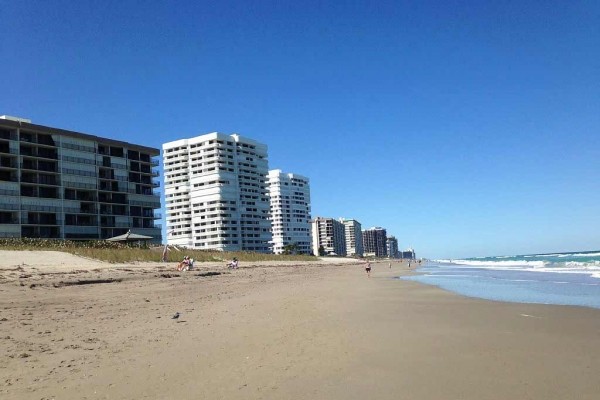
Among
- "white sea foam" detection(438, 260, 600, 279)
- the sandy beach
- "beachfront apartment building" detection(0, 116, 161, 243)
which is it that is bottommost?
"white sea foam" detection(438, 260, 600, 279)

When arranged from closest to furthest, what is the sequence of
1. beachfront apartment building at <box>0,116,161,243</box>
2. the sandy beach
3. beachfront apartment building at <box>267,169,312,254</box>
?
the sandy beach < beachfront apartment building at <box>0,116,161,243</box> < beachfront apartment building at <box>267,169,312,254</box>

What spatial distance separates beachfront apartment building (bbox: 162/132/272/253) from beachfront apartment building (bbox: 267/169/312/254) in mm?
31903

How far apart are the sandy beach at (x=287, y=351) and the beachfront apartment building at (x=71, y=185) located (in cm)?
5939

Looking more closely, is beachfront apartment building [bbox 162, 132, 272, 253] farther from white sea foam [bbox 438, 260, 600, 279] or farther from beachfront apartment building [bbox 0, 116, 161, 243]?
white sea foam [bbox 438, 260, 600, 279]

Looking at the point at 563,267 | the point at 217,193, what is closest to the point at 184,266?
the point at 563,267

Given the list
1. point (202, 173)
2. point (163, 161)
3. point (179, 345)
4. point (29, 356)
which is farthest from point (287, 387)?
point (163, 161)

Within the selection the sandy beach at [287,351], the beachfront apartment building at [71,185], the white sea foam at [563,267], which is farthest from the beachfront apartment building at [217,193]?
the sandy beach at [287,351]

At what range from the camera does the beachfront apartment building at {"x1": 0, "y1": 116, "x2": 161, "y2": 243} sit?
2552 inches

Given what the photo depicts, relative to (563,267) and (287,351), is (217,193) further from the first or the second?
(287,351)

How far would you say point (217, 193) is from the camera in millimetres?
133625

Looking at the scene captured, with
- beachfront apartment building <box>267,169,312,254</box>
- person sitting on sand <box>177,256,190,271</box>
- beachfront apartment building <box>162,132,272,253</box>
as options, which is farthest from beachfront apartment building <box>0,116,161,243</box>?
beachfront apartment building <box>267,169,312,254</box>

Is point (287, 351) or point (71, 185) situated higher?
point (71, 185)

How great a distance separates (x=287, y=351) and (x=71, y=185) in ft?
242

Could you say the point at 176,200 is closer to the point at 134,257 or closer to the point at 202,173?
the point at 202,173
